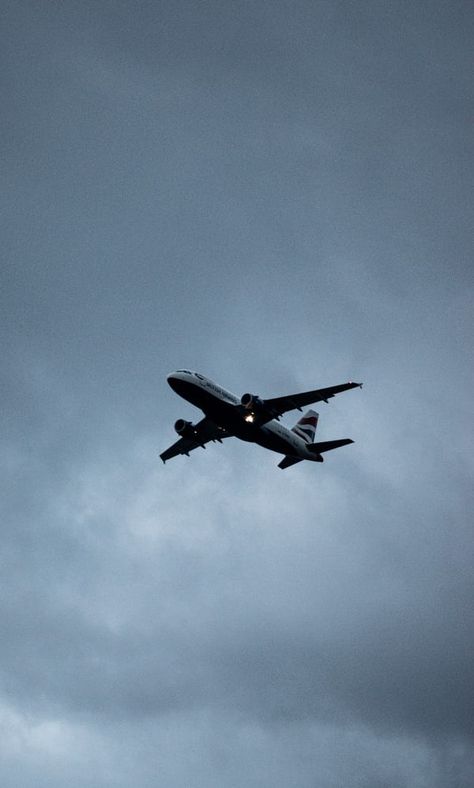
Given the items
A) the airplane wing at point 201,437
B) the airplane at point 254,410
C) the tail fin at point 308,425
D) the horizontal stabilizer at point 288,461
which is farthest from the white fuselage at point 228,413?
the tail fin at point 308,425

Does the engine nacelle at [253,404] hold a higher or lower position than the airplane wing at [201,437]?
lower

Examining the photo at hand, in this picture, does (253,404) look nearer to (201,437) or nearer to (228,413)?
(228,413)

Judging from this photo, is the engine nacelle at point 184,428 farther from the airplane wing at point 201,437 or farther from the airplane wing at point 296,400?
the airplane wing at point 296,400

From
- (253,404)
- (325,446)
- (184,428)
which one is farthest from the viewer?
(184,428)

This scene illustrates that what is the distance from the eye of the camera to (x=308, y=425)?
332 feet

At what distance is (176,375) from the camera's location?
249 feet

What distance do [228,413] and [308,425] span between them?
2543cm

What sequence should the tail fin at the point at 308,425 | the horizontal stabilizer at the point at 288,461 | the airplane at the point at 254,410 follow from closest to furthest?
the airplane at the point at 254,410, the horizontal stabilizer at the point at 288,461, the tail fin at the point at 308,425

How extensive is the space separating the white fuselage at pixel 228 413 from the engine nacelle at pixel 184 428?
29.6 feet

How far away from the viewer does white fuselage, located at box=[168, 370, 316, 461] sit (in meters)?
75.9

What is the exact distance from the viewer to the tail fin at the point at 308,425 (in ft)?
327

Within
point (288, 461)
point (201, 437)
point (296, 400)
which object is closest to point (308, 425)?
point (288, 461)

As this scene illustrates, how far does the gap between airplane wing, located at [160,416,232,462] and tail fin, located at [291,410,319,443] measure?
12.3 metres

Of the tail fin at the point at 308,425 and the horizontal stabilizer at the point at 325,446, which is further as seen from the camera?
the tail fin at the point at 308,425
